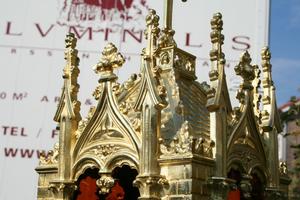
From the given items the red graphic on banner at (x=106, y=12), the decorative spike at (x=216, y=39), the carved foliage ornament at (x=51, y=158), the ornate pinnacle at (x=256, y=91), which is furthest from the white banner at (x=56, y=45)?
the decorative spike at (x=216, y=39)

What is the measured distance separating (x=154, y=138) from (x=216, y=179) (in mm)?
760

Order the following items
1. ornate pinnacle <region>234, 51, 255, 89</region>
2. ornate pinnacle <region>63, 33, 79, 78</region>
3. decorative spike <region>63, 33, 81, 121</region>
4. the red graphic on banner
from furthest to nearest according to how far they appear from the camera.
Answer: the red graphic on banner
ornate pinnacle <region>63, 33, 79, 78</region>
decorative spike <region>63, 33, 81, 121</region>
ornate pinnacle <region>234, 51, 255, 89</region>

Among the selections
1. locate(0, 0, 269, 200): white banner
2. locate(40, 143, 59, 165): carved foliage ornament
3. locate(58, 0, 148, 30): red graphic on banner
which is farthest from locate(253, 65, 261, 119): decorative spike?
locate(58, 0, 148, 30): red graphic on banner

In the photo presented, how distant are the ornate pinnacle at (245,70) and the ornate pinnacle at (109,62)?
4.37ft

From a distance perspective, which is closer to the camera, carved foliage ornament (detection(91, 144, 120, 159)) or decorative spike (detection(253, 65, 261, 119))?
Answer: carved foliage ornament (detection(91, 144, 120, 159))

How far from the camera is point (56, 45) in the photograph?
664 inches

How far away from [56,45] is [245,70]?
10561 millimetres

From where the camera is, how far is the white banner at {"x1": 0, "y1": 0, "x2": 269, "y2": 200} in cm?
1644

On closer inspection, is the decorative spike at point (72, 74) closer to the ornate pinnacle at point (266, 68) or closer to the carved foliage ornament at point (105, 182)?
the carved foliage ornament at point (105, 182)

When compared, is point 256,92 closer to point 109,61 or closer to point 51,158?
point 109,61

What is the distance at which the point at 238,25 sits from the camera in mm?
16922

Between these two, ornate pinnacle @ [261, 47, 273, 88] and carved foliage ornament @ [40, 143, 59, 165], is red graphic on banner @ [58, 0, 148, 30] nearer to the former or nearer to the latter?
ornate pinnacle @ [261, 47, 273, 88]

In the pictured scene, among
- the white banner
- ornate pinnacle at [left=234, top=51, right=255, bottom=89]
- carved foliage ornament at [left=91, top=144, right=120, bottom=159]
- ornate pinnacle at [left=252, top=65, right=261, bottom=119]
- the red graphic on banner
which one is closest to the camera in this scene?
carved foliage ornament at [left=91, top=144, right=120, bottom=159]

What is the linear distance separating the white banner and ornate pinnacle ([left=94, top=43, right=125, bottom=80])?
9422mm
